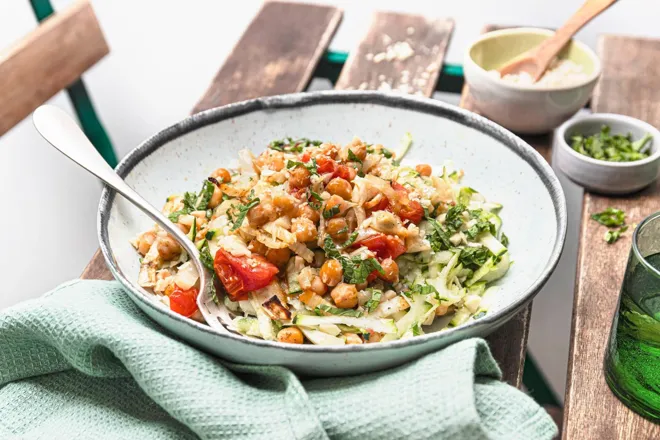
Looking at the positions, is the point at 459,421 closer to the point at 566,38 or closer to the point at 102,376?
the point at 102,376

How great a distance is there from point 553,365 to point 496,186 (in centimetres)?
223

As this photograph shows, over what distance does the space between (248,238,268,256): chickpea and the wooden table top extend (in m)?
0.90

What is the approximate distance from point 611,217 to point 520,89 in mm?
435

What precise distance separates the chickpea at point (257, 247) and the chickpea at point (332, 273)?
0.14 metres

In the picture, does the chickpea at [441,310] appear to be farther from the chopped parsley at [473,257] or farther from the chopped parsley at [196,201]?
the chopped parsley at [196,201]

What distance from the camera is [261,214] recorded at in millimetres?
1486

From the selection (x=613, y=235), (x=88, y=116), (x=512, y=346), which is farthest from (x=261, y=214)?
(x=88, y=116)

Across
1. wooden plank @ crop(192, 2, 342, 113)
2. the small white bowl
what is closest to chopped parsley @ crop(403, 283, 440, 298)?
the small white bowl

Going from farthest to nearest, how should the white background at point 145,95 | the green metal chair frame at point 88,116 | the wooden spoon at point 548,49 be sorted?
the white background at point 145,95
the green metal chair frame at point 88,116
the wooden spoon at point 548,49

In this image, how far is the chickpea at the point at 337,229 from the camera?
1.49 metres

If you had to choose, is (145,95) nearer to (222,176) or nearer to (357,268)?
(222,176)

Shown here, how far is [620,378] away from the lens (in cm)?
133

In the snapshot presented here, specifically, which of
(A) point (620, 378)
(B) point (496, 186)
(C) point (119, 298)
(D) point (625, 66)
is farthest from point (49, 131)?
(D) point (625, 66)

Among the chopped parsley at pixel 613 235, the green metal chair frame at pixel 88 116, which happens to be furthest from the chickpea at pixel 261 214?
the green metal chair frame at pixel 88 116
